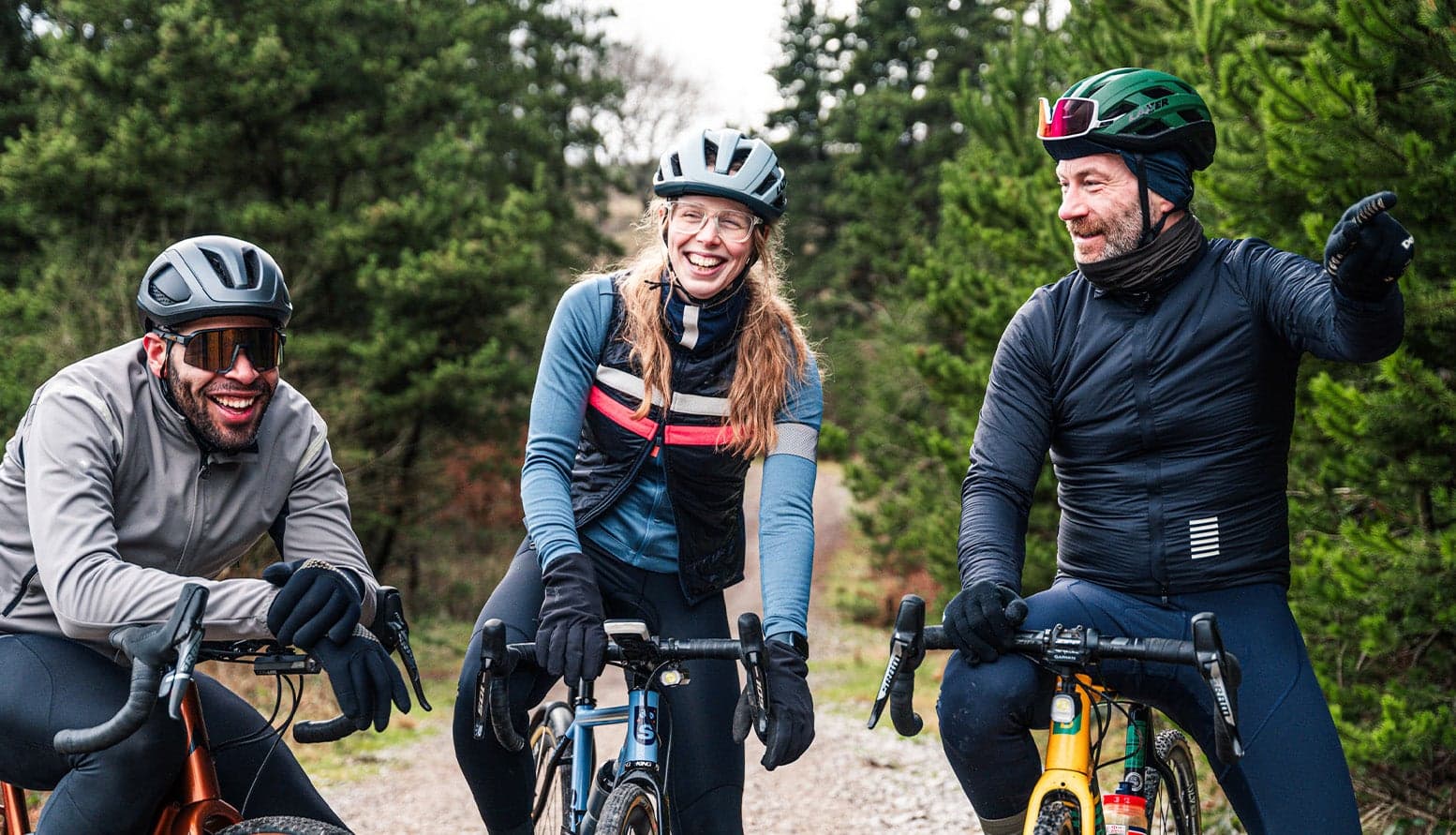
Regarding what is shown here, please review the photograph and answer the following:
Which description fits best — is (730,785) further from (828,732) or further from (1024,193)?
(828,732)

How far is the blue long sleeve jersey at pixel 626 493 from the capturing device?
340cm

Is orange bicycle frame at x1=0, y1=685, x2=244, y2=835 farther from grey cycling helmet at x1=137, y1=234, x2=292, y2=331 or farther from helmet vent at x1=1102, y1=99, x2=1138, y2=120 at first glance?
helmet vent at x1=1102, y1=99, x2=1138, y2=120

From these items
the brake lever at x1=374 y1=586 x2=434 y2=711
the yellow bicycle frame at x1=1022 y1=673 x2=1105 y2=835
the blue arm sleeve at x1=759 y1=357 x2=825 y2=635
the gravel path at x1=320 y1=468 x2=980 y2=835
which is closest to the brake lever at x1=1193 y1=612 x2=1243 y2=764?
the yellow bicycle frame at x1=1022 y1=673 x2=1105 y2=835

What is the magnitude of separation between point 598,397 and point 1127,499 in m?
1.40

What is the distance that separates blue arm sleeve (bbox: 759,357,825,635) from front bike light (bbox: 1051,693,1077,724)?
66 centimetres

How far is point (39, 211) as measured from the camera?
16.3 metres

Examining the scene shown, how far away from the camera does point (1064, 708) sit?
9.57 feet

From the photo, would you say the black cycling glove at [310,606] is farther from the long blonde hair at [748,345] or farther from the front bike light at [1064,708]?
the front bike light at [1064,708]

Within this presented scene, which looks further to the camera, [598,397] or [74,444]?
[598,397]

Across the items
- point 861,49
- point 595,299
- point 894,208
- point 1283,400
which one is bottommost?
point 1283,400

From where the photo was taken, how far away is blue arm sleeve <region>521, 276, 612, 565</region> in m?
3.39

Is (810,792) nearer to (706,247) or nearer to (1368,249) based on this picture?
(706,247)

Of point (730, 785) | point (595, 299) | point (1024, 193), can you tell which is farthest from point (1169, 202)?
point (1024, 193)

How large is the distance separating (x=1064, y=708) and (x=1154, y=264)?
43.2 inches
